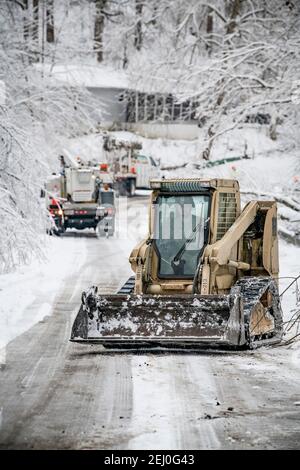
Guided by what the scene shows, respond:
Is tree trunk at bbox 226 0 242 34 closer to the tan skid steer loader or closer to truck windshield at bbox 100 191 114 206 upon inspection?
truck windshield at bbox 100 191 114 206

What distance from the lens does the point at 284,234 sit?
22328mm

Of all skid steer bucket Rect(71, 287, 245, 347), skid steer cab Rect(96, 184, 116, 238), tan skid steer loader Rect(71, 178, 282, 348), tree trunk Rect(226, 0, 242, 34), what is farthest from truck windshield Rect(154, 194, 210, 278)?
tree trunk Rect(226, 0, 242, 34)

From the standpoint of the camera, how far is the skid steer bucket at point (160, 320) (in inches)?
376

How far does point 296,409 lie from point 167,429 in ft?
4.84

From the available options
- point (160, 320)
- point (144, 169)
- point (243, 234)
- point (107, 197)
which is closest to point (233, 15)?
point (107, 197)

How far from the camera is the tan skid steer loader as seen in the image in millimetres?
9695

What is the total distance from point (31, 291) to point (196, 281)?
19.3 ft

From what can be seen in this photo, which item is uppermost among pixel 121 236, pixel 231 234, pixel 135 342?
pixel 231 234

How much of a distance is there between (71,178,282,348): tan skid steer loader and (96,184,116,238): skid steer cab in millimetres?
15692

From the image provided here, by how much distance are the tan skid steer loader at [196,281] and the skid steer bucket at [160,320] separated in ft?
0.04

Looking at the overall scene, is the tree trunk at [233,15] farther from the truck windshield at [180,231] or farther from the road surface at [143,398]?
the road surface at [143,398]

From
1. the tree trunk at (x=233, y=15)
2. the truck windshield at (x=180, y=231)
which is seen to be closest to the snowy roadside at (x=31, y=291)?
the truck windshield at (x=180, y=231)
